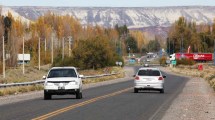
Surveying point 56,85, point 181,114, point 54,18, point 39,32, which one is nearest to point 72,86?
point 56,85

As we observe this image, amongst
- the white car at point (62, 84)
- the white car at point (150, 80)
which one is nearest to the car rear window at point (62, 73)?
the white car at point (62, 84)

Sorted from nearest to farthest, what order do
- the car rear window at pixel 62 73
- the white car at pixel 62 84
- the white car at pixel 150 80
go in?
1. the white car at pixel 62 84
2. the car rear window at pixel 62 73
3. the white car at pixel 150 80

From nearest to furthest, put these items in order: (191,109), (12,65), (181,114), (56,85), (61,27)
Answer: (181,114) < (191,109) < (56,85) < (12,65) < (61,27)

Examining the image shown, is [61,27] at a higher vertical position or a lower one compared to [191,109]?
higher

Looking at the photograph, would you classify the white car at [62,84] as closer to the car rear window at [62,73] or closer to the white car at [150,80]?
the car rear window at [62,73]

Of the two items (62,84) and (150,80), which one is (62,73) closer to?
(62,84)

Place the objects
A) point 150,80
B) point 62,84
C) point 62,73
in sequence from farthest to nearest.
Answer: point 150,80 → point 62,73 → point 62,84

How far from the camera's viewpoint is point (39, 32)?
473 feet

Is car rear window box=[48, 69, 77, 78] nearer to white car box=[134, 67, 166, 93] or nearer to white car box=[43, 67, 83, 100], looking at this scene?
white car box=[43, 67, 83, 100]

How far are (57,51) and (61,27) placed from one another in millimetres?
22977

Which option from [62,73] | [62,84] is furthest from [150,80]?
[62,84]

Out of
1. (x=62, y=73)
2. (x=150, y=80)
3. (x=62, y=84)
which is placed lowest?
(x=150, y=80)

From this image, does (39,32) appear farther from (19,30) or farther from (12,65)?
(12,65)

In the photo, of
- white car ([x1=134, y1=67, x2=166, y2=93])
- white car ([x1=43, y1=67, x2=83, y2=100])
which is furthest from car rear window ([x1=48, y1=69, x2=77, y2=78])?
white car ([x1=134, y1=67, x2=166, y2=93])
